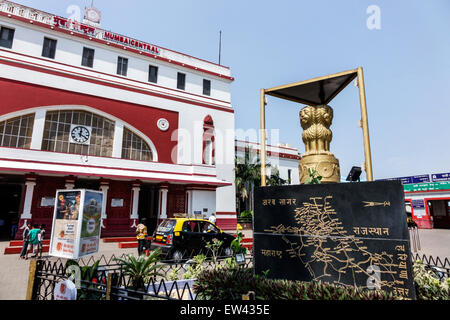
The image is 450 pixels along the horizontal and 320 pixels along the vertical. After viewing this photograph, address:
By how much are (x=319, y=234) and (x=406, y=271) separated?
1180 millimetres

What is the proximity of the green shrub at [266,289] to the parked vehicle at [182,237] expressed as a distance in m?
5.30

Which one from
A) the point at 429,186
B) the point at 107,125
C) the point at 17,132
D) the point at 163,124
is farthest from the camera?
the point at 429,186

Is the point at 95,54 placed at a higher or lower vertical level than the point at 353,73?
higher

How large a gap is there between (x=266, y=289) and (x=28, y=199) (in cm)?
1471

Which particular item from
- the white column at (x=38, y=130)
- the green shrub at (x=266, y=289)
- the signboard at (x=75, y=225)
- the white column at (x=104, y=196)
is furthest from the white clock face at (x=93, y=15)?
the green shrub at (x=266, y=289)

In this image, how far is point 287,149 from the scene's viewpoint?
107 ft

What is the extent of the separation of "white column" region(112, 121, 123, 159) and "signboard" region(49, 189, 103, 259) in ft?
38.4

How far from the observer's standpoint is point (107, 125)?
58.5ft

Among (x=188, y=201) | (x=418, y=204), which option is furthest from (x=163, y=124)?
(x=418, y=204)

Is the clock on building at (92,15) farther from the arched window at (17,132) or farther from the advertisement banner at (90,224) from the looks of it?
the advertisement banner at (90,224)

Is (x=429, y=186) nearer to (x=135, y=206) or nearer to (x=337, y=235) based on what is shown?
(x=135, y=206)
